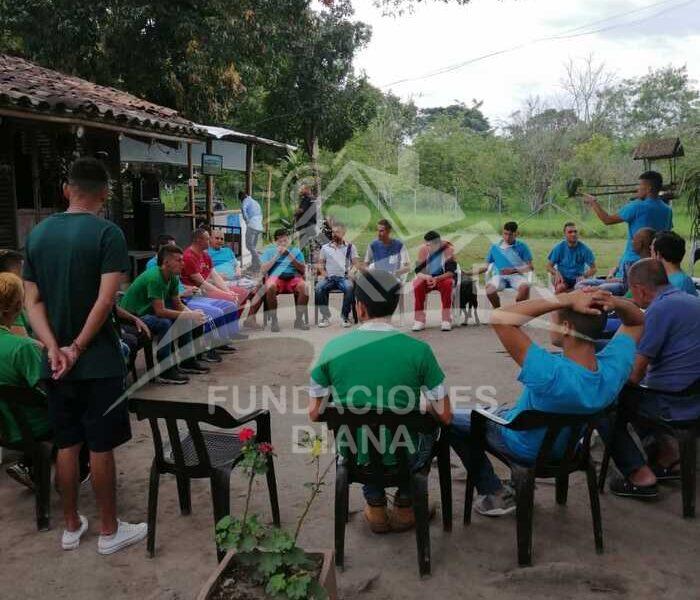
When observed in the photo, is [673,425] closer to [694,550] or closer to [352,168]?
[694,550]

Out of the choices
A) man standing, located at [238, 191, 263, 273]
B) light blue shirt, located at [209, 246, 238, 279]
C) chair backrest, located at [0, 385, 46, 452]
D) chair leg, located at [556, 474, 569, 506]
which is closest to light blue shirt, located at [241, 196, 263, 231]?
man standing, located at [238, 191, 263, 273]

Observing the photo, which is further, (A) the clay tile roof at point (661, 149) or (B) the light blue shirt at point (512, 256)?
(B) the light blue shirt at point (512, 256)

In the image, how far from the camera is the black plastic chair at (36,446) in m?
3.15

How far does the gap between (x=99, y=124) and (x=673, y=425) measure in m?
6.95

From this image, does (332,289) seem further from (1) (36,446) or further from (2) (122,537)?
(2) (122,537)

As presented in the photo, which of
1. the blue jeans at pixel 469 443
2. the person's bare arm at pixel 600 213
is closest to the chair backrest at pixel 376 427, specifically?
the blue jeans at pixel 469 443

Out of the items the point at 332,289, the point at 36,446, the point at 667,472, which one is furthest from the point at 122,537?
the point at 332,289

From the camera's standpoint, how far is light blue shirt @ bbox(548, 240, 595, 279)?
7.88 meters

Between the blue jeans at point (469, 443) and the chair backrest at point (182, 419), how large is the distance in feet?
3.62

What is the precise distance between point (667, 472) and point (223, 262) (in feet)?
19.3

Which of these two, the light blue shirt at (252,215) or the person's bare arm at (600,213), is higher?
the light blue shirt at (252,215)

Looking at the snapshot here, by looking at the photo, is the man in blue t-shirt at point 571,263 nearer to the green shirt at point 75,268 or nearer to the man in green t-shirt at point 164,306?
the man in green t-shirt at point 164,306

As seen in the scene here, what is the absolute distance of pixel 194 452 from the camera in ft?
10.5

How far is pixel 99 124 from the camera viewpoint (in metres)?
7.68
